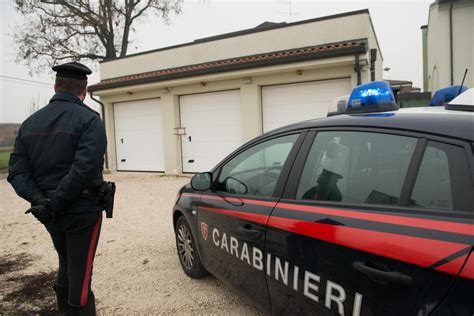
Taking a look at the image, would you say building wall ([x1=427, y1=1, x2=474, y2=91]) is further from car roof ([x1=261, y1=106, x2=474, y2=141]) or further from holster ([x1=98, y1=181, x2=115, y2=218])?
holster ([x1=98, y1=181, x2=115, y2=218])

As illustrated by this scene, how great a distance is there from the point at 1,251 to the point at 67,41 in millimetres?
18152

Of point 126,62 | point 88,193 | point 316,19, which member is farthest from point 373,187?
point 126,62

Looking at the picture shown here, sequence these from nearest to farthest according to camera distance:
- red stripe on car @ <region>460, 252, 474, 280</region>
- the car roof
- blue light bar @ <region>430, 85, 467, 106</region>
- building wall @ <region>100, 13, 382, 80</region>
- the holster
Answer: red stripe on car @ <region>460, 252, 474, 280</region>, the car roof, the holster, blue light bar @ <region>430, 85, 467, 106</region>, building wall @ <region>100, 13, 382, 80</region>

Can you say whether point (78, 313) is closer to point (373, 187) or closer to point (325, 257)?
point (325, 257)

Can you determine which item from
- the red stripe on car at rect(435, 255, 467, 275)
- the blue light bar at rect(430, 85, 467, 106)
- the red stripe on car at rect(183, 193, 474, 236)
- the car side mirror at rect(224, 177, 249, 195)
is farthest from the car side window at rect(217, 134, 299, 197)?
the blue light bar at rect(430, 85, 467, 106)

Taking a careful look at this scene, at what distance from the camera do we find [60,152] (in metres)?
2.38

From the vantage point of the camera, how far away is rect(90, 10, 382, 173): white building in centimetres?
925

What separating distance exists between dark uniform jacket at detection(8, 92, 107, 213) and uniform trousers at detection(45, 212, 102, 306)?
0.23ft

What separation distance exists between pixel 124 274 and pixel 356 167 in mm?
2870

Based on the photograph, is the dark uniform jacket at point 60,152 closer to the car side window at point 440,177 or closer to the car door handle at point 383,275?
the car door handle at point 383,275

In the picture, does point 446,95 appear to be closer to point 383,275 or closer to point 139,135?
point 383,275

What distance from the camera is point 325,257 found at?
1.79 m

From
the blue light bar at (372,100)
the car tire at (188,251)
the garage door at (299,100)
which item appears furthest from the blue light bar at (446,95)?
the garage door at (299,100)

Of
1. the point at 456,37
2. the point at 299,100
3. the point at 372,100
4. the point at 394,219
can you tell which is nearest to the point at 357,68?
the point at 299,100
